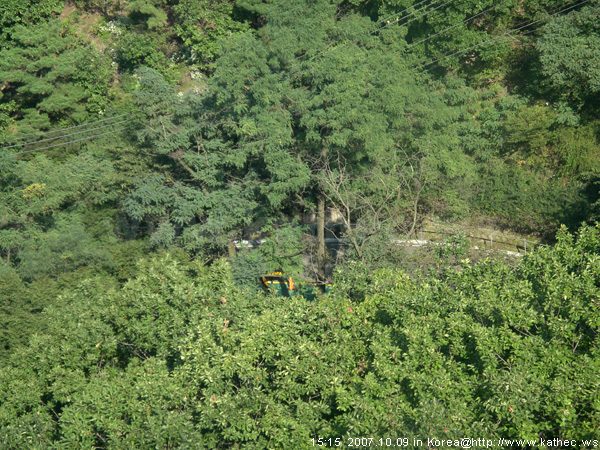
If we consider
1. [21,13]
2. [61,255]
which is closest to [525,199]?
[61,255]

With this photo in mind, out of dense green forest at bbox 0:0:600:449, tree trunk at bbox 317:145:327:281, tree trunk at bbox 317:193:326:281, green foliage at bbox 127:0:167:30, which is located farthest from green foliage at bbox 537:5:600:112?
green foliage at bbox 127:0:167:30

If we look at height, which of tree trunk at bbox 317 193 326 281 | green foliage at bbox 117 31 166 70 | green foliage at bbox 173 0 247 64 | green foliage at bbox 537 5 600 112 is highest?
green foliage at bbox 537 5 600 112

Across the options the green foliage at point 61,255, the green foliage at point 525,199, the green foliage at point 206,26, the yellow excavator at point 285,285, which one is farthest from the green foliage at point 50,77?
the green foliage at point 525,199

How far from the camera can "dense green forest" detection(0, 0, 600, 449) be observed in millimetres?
9953

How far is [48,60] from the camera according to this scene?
106ft

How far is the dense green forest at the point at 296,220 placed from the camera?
32.7 feet

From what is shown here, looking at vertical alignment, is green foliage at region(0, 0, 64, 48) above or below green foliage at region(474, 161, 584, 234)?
above

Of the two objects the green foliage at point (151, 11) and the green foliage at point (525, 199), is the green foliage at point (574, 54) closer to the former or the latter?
the green foliage at point (525, 199)

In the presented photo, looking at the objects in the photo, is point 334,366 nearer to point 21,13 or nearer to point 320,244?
point 320,244

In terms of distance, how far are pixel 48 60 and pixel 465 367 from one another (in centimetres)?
2892

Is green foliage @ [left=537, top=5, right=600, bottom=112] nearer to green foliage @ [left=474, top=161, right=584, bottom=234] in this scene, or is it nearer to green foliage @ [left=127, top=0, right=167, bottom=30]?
green foliage @ [left=474, top=161, right=584, bottom=234]

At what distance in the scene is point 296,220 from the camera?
76.3ft

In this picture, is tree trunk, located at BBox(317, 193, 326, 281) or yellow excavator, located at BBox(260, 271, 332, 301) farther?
tree trunk, located at BBox(317, 193, 326, 281)

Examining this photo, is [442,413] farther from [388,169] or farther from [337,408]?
[388,169]
